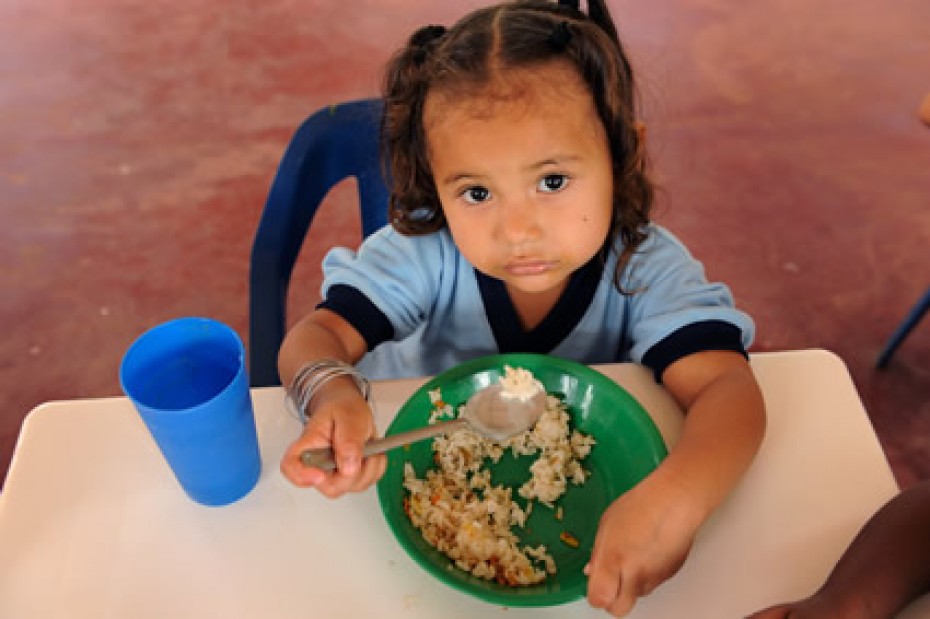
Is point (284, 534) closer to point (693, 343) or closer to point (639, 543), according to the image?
point (639, 543)

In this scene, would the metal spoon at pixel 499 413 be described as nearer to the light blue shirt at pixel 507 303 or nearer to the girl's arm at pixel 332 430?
the girl's arm at pixel 332 430

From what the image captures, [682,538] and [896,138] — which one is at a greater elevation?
[682,538]

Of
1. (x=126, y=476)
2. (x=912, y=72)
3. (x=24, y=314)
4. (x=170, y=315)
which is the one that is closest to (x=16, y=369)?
(x=24, y=314)

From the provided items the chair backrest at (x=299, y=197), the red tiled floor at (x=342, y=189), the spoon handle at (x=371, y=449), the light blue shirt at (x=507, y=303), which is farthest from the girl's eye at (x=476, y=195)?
the red tiled floor at (x=342, y=189)

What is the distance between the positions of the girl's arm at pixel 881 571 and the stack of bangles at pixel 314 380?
456mm

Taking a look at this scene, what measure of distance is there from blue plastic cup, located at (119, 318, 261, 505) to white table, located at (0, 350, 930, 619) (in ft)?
0.15

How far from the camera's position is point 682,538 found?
2.44 feet

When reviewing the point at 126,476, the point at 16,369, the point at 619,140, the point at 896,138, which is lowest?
the point at 16,369

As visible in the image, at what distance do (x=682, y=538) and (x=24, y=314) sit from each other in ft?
6.39

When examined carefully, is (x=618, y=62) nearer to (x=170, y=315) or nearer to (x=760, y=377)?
(x=760, y=377)

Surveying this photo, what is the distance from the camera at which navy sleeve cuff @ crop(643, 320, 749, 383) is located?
924 millimetres

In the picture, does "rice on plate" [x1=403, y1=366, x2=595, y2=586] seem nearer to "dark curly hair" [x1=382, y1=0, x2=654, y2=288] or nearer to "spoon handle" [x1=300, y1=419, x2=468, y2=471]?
"spoon handle" [x1=300, y1=419, x2=468, y2=471]

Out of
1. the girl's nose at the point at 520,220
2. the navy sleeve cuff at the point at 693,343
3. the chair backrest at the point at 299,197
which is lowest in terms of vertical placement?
the chair backrest at the point at 299,197

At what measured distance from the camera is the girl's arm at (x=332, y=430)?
760 mm
